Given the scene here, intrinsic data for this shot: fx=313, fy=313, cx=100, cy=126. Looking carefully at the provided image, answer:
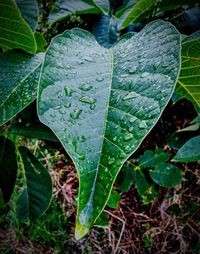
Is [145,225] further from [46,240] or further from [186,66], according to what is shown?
[186,66]

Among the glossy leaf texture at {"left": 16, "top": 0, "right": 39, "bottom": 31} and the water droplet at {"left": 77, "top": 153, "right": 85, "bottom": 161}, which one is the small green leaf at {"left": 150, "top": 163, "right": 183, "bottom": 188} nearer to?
the glossy leaf texture at {"left": 16, "top": 0, "right": 39, "bottom": 31}

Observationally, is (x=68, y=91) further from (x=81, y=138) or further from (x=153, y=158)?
(x=153, y=158)

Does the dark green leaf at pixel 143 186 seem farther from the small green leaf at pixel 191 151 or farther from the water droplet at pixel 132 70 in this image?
the water droplet at pixel 132 70

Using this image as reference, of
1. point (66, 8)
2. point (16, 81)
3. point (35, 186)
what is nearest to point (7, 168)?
point (35, 186)

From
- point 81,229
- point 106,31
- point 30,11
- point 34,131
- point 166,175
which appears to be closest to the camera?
point 81,229

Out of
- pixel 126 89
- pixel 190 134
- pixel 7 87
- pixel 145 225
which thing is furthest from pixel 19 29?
pixel 145 225

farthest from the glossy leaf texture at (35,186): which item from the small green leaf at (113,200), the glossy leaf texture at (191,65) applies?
the glossy leaf texture at (191,65)

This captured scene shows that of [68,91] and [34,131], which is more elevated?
[68,91]
